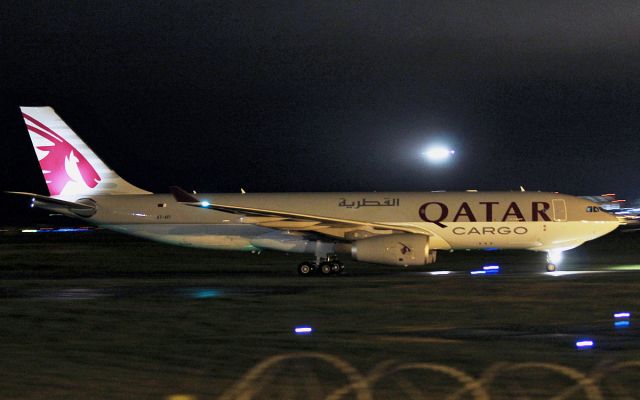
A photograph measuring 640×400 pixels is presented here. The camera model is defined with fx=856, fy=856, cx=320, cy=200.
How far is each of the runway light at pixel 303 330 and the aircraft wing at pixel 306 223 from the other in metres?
15.8

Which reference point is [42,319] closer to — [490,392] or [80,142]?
[490,392]

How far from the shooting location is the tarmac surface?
11044 millimetres

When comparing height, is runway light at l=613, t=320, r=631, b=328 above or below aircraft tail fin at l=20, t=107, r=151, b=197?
below

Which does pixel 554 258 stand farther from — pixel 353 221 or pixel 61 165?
pixel 61 165

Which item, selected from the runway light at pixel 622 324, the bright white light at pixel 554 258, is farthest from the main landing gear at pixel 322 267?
the runway light at pixel 622 324

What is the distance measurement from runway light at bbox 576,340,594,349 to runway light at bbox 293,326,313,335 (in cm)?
490

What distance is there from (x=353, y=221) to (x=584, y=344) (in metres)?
19.7

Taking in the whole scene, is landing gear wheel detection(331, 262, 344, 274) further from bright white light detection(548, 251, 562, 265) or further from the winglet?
bright white light detection(548, 251, 562, 265)

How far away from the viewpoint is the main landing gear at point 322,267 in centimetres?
3269

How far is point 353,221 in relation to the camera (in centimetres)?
3372

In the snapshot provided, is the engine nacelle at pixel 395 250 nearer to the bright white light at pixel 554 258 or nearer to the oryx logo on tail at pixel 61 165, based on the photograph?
the bright white light at pixel 554 258

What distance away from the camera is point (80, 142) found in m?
37.7

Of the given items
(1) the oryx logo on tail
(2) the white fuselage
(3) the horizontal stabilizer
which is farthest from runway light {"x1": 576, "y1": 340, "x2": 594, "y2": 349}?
(1) the oryx logo on tail

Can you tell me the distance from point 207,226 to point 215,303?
13557 millimetres
